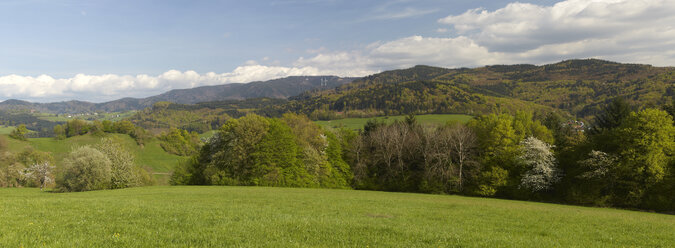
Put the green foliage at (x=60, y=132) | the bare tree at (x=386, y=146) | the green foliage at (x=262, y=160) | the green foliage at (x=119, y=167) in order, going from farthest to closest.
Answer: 1. the green foliage at (x=60, y=132)
2. the bare tree at (x=386, y=146)
3. the green foliage at (x=262, y=160)
4. the green foliage at (x=119, y=167)

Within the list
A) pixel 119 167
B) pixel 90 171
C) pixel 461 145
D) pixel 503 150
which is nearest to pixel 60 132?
pixel 119 167

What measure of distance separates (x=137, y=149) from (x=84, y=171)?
110046 mm

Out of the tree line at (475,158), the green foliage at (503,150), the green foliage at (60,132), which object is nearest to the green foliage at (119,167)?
the tree line at (475,158)

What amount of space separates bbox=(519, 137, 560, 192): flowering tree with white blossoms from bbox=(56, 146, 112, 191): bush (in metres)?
71.6

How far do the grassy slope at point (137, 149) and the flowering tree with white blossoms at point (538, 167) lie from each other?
392 ft

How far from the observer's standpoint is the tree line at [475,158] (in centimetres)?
4141

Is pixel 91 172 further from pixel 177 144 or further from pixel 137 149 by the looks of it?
pixel 177 144

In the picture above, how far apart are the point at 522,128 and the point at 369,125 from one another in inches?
1468

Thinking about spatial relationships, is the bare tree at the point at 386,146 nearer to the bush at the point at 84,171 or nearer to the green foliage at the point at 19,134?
the bush at the point at 84,171

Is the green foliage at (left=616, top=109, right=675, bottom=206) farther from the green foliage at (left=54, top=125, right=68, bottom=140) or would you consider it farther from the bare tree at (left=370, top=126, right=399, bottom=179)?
the green foliage at (left=54, top=125, right=68, bottom=140)

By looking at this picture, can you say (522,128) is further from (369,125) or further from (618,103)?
(369,125)

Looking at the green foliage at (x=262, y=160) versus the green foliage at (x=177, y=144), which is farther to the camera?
the green foliage at (x=177, y=144)

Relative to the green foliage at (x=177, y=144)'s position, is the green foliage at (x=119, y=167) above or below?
above

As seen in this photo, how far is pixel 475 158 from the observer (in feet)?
196
